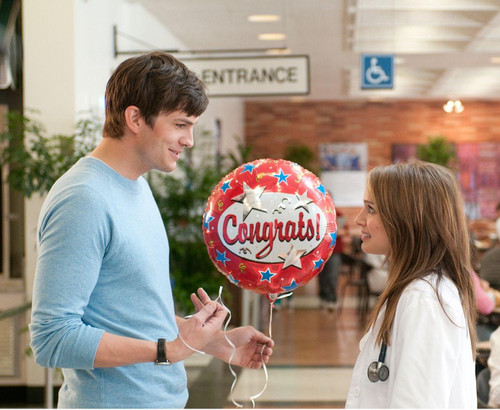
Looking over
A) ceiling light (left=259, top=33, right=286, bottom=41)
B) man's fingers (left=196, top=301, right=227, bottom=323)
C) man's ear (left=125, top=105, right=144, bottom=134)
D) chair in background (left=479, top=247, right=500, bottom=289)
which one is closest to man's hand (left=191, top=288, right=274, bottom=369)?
man's fingers (left=196, top=301, right=227, bottom=323)

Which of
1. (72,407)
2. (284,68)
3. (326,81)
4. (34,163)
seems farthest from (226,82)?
(326,81)

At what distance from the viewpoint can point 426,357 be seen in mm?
1312

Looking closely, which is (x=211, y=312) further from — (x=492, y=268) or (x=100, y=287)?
(x=492, y=268)

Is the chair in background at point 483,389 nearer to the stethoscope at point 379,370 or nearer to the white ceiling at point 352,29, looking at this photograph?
the stethoscope at point 379,370

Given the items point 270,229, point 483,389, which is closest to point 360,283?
point 483,389

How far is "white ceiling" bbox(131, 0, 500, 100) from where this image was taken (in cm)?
629

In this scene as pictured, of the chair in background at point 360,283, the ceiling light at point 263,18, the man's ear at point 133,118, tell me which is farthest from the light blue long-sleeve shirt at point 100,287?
the chair in background at point 360,283

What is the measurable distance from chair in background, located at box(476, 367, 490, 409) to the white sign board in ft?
7.90

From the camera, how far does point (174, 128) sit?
150 centimetres

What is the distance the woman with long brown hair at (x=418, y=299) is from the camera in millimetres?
1316

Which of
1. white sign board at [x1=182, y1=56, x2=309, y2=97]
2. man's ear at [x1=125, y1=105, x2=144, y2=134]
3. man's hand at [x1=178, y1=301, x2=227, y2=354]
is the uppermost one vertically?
white sign board at [x1=182, y1=56, x2=309, y2=97]

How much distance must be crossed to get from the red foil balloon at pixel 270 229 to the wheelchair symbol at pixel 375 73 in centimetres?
441

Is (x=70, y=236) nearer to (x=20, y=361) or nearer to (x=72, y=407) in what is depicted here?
(x=72, y=407)

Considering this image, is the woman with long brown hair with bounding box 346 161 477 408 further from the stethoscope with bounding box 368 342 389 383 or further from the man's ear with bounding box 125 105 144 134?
the man's ear with bounding box 125 105 144 134
